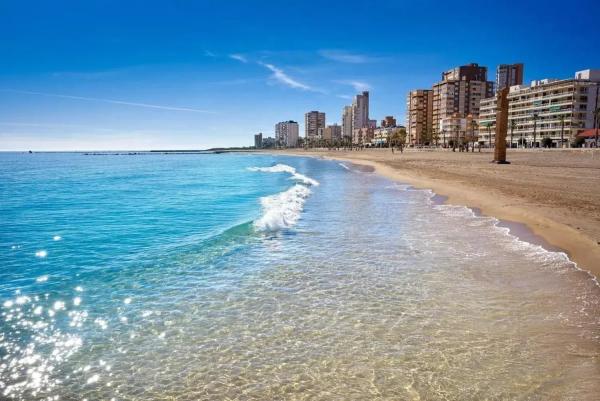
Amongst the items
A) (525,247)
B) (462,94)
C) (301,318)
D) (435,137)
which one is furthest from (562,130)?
(301,318)

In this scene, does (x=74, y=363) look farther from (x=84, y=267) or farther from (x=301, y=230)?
(x=301, y=230)

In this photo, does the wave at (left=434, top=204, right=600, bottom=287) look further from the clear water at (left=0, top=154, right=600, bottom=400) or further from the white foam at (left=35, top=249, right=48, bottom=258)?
the white foam at (left=35, top=249, right=48, bottom=258)

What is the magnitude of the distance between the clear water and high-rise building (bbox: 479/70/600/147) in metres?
109

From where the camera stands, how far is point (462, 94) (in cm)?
16925

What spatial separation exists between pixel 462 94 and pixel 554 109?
6611 centimetres

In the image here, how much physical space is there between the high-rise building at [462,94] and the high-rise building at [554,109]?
1634 inches

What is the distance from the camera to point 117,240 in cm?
1293

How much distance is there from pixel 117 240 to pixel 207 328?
27.5ft

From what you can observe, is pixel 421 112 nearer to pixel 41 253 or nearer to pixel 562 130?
pixel 562 130

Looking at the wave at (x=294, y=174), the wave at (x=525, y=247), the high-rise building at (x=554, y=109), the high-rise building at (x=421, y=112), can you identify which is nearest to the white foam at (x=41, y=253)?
the wave at (x=525, y=247)

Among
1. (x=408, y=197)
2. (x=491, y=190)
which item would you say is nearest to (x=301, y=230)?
(x=408, y=197)

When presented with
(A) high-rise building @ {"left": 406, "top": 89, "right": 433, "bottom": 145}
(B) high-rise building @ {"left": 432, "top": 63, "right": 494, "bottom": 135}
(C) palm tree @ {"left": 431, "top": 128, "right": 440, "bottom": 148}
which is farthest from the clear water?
(A) high-rise building @ {"left": 406, "top": 89, "right": 433, "bottom": 145}

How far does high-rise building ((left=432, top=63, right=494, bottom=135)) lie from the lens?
16800 cm

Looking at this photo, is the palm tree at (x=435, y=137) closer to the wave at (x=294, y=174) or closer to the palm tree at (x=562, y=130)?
the palm tree at (x=562, y=130)
